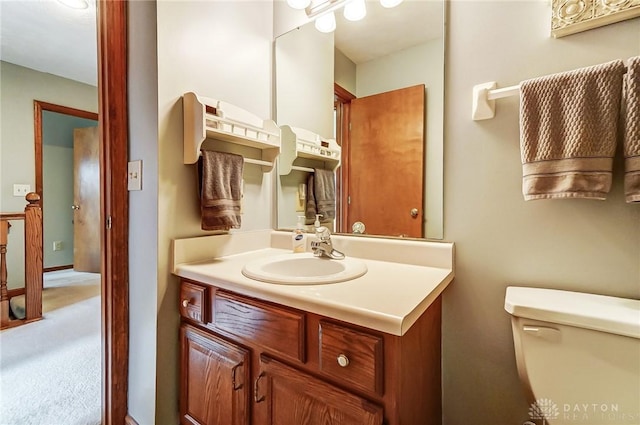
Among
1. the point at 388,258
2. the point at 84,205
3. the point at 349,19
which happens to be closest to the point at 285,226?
the point at 388,258

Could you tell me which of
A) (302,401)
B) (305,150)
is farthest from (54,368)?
(305,150)

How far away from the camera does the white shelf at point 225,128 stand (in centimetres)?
112

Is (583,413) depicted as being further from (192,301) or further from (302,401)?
(192,301)

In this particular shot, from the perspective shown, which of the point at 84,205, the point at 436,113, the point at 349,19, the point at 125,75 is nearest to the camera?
the point at 436,113

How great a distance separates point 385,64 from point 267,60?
0.71 meters

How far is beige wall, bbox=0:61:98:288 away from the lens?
2.91 metres

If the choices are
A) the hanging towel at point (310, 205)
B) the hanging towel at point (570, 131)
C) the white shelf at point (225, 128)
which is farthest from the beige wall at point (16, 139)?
the hanging towel at point (570, 131)

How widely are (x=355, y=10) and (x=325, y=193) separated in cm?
86

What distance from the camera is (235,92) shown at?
4.55 feet

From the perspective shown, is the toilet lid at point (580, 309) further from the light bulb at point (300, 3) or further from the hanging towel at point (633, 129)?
the light bulb at point (300, 3)

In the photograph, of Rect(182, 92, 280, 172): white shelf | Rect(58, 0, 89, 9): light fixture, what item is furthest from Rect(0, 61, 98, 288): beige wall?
Rect(182, 92, 280, 172): white shelf

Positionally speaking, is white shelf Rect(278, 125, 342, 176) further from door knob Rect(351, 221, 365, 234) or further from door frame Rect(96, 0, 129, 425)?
door frame Rect(96, 0, 129, 425)

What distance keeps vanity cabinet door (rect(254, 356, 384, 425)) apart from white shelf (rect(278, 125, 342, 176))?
0.92 metres

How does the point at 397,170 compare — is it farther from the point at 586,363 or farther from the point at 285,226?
the point at 586,363
